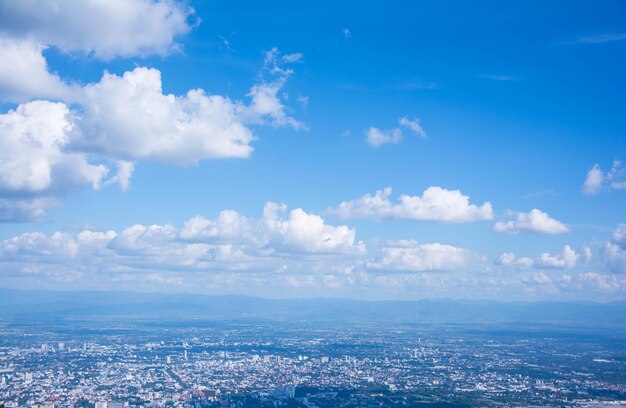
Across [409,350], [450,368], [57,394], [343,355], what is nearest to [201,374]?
[57,394]

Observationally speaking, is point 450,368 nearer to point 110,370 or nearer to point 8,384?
point 110,370

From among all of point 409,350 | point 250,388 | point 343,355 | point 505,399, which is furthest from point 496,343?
point 250,388

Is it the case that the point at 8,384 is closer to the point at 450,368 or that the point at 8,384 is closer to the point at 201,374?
the point at 201,374

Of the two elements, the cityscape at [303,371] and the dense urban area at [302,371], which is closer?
the cityscape at [303,371]

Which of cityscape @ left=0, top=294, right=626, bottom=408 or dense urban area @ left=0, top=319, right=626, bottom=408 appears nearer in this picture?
cityscape @ left=0, top=294, right=626, bottom=408

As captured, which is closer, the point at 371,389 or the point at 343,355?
the point at 371,389

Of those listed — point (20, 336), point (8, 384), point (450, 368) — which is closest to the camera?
point (8, 384)

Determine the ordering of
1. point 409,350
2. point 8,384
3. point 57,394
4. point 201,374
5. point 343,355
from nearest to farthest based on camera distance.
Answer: point 57,394
point 8,384
point 201,374
point 343,355
point 409,350
